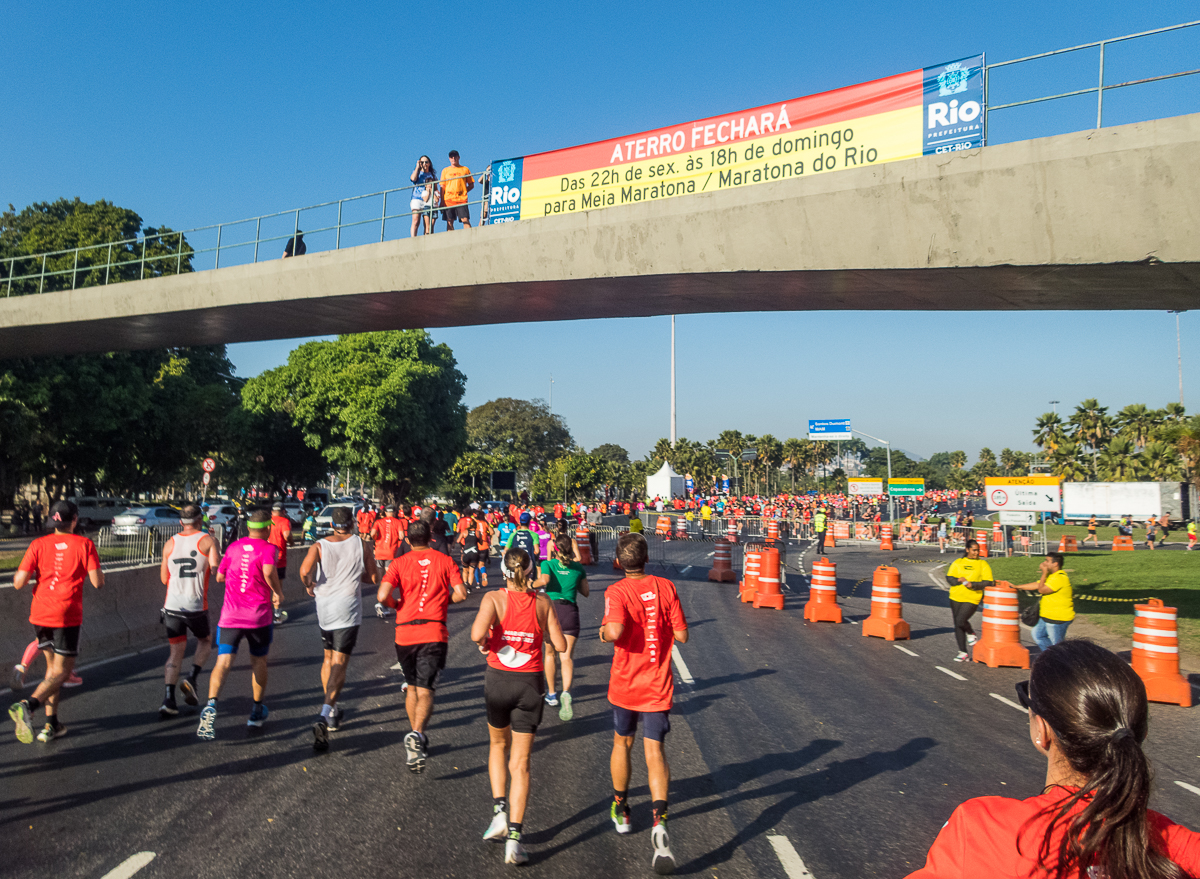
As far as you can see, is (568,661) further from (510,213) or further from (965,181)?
(510,213)

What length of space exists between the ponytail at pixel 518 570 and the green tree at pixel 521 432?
99896 mm

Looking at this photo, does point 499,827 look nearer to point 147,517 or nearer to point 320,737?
point 320,737

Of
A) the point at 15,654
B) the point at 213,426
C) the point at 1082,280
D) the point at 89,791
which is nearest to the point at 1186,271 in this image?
the point at 1082,280

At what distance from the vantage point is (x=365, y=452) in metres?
49.7

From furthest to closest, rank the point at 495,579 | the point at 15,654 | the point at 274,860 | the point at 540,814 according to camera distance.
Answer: the point at 495,579, the point at 15,654, the point at 540,814, the point at 274,860

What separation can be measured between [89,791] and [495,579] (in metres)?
16.6

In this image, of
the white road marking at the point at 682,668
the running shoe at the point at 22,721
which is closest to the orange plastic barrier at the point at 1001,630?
the white road marking at the point at 682,668

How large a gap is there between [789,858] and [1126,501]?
59035 mm

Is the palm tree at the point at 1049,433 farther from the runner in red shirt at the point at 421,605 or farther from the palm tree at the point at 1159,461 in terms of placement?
the runner in red shirt at the point at 421,605

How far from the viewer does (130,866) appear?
4664 millimetres

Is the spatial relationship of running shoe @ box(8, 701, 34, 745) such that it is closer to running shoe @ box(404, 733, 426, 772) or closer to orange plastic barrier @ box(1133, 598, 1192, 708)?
running shoe @ box(404, 733, 426, 772)

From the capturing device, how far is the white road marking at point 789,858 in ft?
15.7

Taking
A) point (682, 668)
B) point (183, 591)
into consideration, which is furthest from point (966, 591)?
point (183, 591)

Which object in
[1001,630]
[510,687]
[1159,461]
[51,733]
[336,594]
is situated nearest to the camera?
[510,687]
